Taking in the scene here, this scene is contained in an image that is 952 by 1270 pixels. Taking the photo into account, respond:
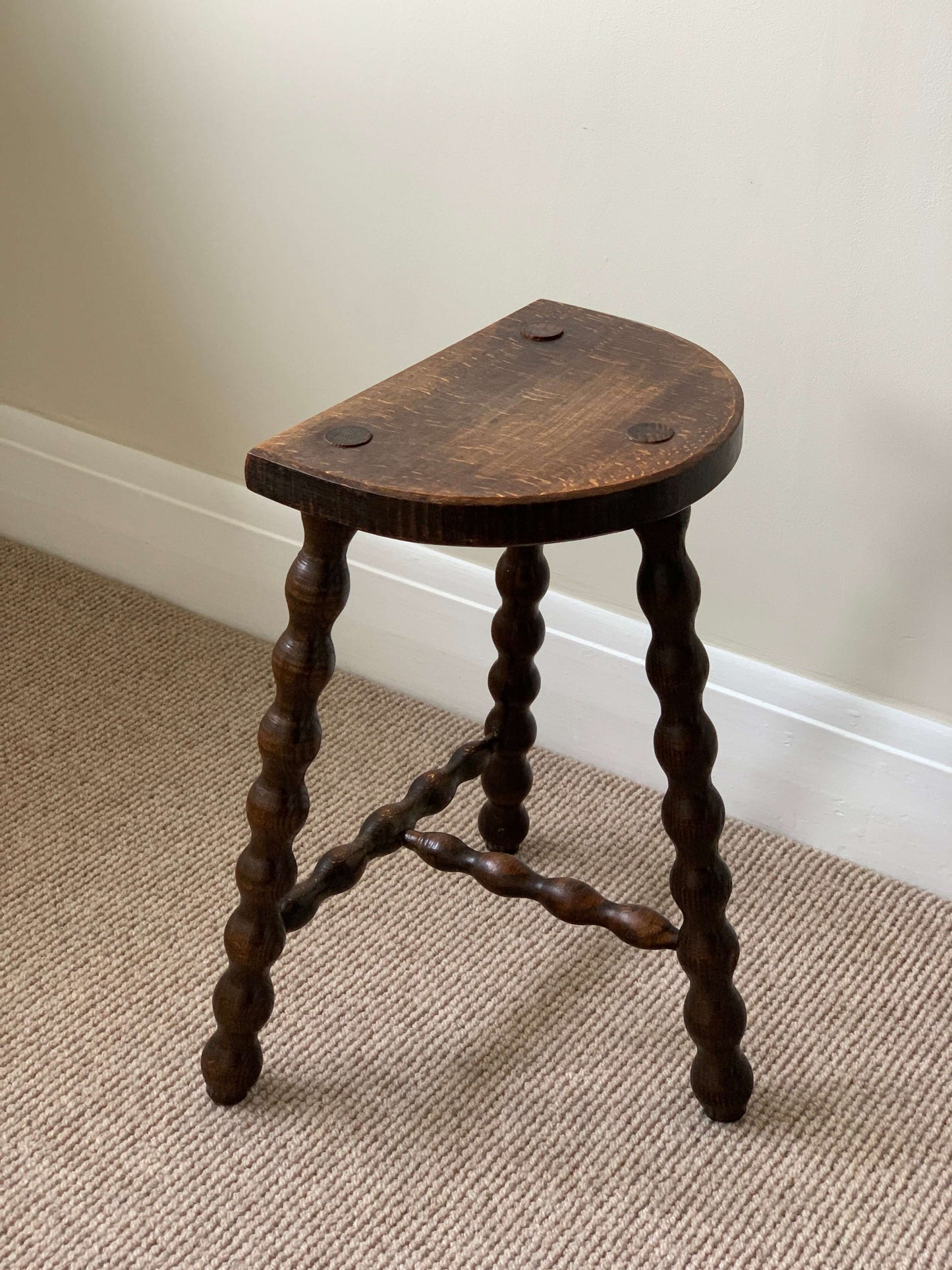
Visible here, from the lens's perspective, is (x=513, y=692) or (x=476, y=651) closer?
(x=513, y=692)

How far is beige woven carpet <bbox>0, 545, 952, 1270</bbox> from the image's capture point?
1.01 m

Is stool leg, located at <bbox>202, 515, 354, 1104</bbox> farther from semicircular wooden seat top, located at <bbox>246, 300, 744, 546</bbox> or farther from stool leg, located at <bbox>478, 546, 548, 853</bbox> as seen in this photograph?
stool leg, located at <bbox>478, 546, 548, 853</bbox>

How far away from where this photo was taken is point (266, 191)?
1460 mm

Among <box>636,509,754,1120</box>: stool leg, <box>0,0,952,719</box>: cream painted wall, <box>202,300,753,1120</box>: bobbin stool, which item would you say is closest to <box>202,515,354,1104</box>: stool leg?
<box>202,300,753,1120</box>: bobbin stool

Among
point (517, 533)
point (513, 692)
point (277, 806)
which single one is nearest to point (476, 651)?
point (513, 692)

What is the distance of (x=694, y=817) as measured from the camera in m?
0.98

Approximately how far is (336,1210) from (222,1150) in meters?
0.10

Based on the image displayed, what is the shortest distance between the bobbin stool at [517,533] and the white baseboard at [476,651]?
0.88 feet

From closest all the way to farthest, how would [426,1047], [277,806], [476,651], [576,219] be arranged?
→ [277,806] < [426,1047] < [576,219] < [476,651]

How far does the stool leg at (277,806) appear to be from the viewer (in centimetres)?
89

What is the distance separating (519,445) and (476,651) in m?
0.66

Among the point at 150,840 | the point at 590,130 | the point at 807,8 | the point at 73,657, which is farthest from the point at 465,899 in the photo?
the point at 807,8

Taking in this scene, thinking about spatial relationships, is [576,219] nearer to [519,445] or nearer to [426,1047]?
[519,445]

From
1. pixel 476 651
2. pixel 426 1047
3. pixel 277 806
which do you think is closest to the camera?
pixel 277 806
